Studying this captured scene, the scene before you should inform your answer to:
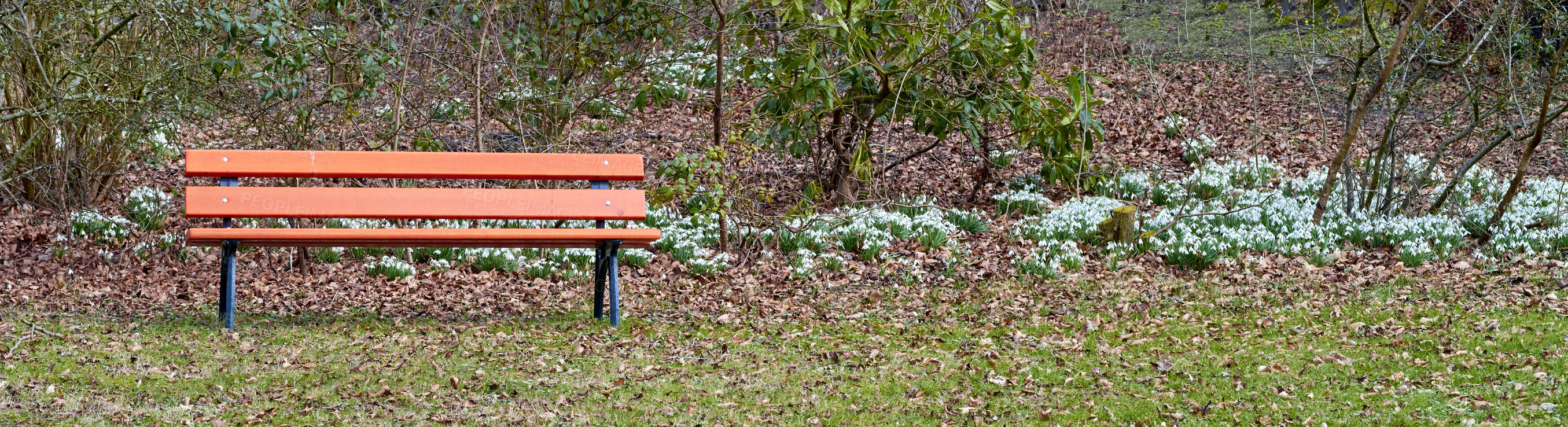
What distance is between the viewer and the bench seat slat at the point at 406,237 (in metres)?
4.25

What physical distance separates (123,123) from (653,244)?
115 inches

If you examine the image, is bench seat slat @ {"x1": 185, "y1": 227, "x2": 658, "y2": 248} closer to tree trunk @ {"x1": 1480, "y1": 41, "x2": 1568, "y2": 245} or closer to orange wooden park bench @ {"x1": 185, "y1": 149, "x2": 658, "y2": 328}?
orange wooden park bench @ {"x1": 185, "y1": 149, "x2": 658, "y2": 328}

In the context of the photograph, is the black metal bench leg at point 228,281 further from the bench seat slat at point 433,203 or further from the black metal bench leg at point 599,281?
the black metal bench leg at point 599,281

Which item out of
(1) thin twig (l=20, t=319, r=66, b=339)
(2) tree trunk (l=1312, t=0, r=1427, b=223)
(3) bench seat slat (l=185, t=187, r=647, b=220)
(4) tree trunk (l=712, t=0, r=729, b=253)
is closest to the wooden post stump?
(2) tree trunk (l=1312, t=0, r=1427, b=223)

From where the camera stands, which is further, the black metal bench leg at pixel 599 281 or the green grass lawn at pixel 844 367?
the black metal bench leg at pixel 599 281

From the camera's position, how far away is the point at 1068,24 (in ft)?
40.0

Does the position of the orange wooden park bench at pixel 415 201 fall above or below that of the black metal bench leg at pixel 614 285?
above

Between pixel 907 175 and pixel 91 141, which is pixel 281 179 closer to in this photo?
pixel 91 141

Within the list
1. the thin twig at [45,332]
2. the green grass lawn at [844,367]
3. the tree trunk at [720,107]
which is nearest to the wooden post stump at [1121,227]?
the green grass lawn at [844,367]

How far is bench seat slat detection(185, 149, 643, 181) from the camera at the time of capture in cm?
449

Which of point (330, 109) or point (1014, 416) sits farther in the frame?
point (330, 109)

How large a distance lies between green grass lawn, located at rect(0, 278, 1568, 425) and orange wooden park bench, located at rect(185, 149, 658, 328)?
0.34 m

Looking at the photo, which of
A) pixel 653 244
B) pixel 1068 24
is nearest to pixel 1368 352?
pixel 653 244

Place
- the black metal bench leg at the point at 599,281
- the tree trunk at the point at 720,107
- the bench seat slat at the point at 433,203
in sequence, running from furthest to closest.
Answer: the tree trunk at the point at 720,107 < the black metal bench leg at the point at 599,281 < the bench seat slat at the point at 433,203
